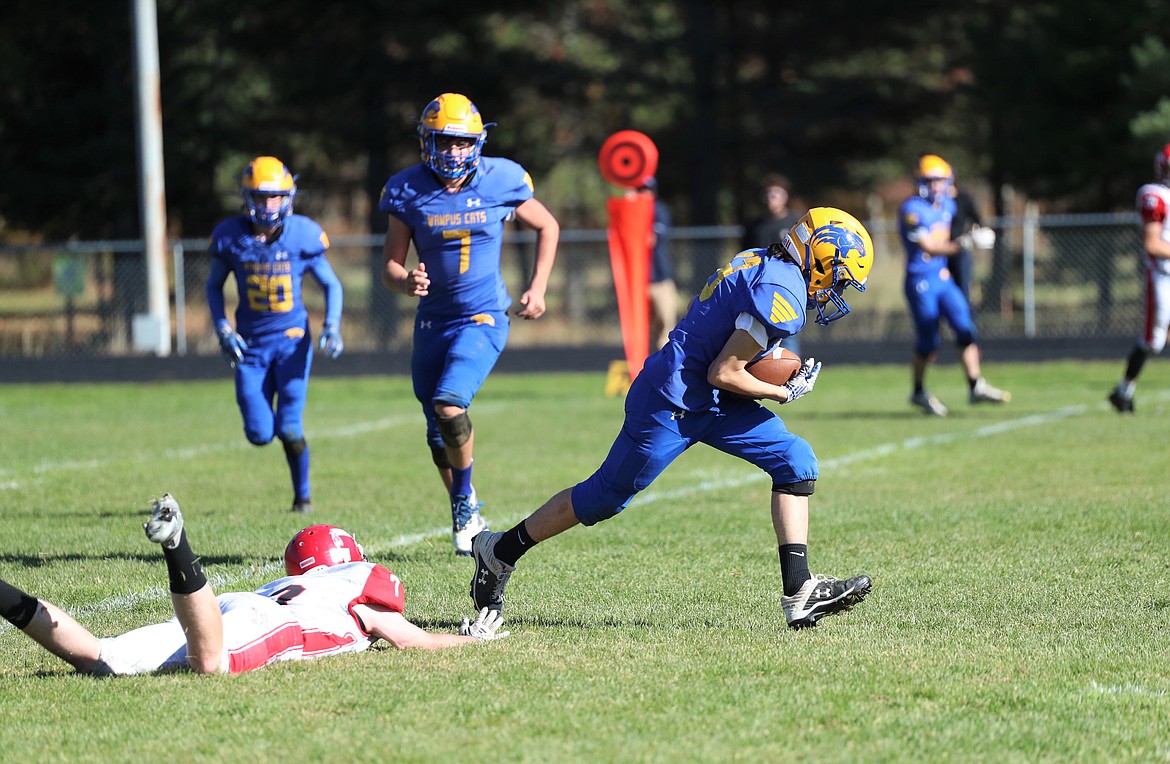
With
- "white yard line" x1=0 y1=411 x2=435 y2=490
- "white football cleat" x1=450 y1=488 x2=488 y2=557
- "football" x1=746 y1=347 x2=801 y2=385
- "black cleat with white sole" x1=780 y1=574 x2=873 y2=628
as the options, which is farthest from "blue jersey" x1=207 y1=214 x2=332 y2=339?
"black cleat with white sole" x1=780 y1=574 x2=873 y2=628

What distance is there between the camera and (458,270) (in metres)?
7.85

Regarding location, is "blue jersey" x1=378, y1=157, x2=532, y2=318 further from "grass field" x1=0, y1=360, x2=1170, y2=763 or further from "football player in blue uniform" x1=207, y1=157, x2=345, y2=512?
"football player in blue uniform" x1=207, y1=157, x2=345, y2=512

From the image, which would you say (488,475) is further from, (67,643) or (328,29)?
(328,29)

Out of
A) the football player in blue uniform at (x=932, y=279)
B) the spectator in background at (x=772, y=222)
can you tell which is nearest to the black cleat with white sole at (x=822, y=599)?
the football player in blue uniform at (x=932, y=279)


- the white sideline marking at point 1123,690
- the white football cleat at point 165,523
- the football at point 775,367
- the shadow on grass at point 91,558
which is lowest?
the shadow on grass at point 91,558

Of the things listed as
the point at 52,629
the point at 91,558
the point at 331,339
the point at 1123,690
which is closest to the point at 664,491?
the point at 331,339

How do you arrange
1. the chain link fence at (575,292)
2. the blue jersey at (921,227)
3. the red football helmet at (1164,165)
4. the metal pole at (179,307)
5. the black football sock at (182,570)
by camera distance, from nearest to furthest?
the black football sock at (182,570)
the red football helmet at (1164,165)
the blue jersey at (921,227)
the chain link fence at (575,292)
the metal pole at (179,307)

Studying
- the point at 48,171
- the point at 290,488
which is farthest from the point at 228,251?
the point at 48,171

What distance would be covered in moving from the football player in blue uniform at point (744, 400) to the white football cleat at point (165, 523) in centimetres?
162

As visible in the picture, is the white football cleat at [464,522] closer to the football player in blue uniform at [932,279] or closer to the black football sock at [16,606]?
the black football sock at [16,606]

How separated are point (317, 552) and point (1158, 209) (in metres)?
9.39

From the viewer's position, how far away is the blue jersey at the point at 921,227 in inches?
543

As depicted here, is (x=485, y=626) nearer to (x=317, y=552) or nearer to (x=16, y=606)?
(x=317, y=552)

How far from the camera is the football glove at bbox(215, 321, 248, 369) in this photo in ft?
29.6
